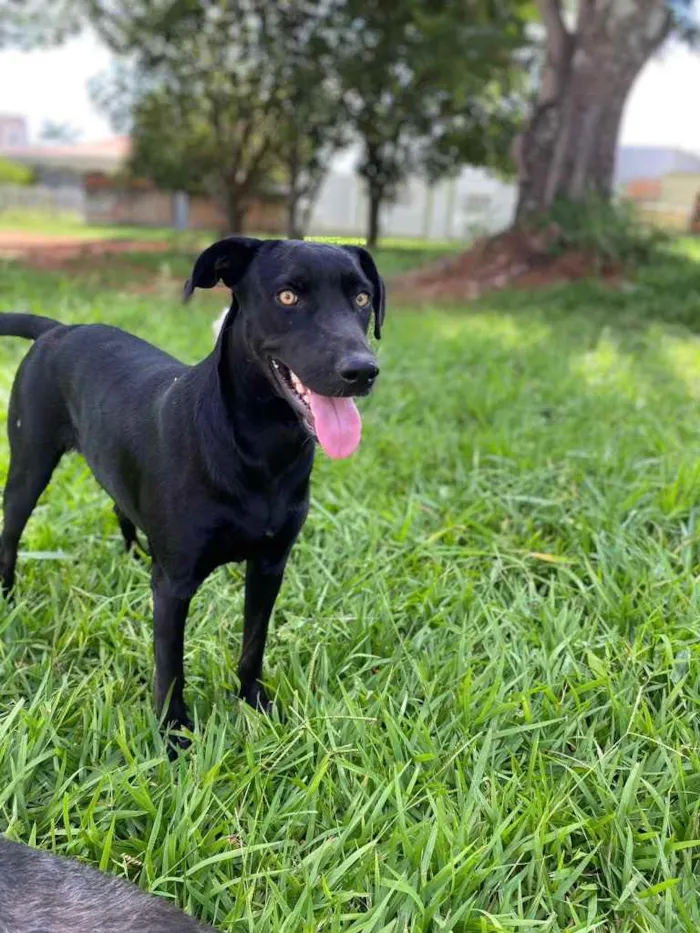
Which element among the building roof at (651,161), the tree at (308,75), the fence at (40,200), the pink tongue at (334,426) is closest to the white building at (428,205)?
the fence at (40,200)

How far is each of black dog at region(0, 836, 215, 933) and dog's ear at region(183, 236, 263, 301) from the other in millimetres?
1212

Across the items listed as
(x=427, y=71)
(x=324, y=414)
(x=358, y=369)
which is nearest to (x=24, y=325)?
(x=324, y=414)

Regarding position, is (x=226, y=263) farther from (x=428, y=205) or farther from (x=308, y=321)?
(x=428, y=205)

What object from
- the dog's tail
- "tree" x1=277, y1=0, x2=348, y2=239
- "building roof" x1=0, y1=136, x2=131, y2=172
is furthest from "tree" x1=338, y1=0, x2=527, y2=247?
"building roof" x1=0, y1=136, x2=131, y2=172

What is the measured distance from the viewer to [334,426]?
5.47ft

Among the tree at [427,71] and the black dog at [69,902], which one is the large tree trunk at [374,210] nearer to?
the tree at [427,71]

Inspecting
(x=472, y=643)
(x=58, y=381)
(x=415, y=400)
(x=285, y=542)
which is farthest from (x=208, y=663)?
(x=415, y=400)

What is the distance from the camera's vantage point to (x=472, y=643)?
2301 millimetres

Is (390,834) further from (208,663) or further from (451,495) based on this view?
(451,495)

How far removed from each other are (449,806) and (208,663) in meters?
0.84

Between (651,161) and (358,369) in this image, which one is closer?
(358,369)

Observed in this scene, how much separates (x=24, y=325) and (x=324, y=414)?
4.43ft

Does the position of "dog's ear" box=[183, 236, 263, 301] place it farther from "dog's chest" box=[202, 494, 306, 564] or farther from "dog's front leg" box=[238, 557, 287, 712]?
"dog's front leg" box=[238, 557, 287, 712]

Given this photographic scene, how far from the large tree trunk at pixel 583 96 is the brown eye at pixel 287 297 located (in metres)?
9.77
